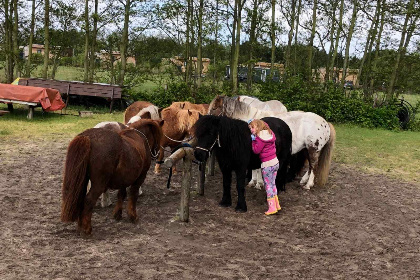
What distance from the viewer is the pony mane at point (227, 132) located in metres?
5.16

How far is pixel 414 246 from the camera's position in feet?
15.4

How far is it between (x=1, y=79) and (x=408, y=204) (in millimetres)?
21635

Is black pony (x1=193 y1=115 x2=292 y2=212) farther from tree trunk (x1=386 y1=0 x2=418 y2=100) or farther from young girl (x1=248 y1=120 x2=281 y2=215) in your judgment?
tree trunk (x1=386 y1=0 x2=418 y2=100)

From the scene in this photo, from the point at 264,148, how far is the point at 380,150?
25.9 feet

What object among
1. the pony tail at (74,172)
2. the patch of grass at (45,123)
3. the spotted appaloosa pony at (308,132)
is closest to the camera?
the pony tail at (74,172)

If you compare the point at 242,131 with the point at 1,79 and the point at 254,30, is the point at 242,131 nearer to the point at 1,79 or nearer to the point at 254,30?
the point at 254,30

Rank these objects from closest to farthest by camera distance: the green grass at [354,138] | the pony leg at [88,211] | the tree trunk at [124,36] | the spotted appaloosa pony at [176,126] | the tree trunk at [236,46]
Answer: the pony leg at [88,211], the spotted appaloosa pony at [176,126], the green grass at [354,138], the tree trunk at [236,46], the tree trunk at [124,36]

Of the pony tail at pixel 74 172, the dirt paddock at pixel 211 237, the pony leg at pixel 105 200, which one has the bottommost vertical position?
the dirt paddock at pixel 211 237

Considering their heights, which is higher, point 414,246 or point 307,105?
point 307,105

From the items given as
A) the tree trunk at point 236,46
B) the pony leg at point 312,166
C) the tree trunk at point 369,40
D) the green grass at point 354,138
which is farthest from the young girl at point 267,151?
the tree trunk at point 369,40

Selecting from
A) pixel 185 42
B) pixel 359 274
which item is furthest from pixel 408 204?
pixel 185 42

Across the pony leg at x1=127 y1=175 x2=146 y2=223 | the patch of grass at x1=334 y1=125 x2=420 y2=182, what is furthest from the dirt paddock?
the patch of grass at x1=334 y1=125 x2=420 y2=182

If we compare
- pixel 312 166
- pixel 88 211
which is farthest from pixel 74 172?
pixel 312 166

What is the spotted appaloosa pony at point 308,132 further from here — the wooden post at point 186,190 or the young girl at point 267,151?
the wooden post at point 186,190
